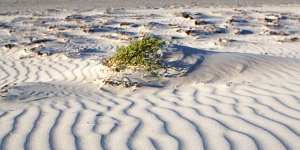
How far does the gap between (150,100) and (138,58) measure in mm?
1619

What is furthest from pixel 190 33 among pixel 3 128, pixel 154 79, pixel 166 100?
pixel 3 128

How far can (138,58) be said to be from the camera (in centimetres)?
756

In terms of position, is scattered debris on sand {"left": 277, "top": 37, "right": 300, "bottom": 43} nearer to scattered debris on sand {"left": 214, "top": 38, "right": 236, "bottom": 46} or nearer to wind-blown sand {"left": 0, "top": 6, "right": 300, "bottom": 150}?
wind-blown sand {"left": 0, "top": 6, "right": 300, "bottom": 150}

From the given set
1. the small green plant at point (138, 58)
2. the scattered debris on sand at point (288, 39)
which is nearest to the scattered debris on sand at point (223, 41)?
the scattered debris on sand at point (288, 39)

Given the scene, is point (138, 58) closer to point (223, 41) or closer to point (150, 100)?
point (150, 100)

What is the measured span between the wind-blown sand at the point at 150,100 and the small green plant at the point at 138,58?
0.29m

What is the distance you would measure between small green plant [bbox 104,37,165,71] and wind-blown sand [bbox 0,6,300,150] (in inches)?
11.5

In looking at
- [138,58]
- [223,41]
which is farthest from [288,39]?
[138,58]

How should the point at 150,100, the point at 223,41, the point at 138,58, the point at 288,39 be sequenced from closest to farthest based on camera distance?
the point at 150,100
the point at 138,58
the point at 223,41
the point at 288,39

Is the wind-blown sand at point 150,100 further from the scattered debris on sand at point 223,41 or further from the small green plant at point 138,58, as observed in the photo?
the small green plant at point 138,58

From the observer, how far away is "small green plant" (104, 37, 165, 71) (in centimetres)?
753

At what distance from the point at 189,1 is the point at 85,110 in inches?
838

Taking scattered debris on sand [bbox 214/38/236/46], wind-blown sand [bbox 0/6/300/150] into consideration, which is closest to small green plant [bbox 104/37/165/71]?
wind-blown sand [bbox 0/6/300/150]

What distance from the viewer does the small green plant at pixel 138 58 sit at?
753 cm
